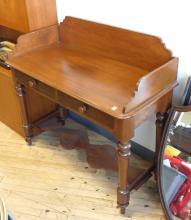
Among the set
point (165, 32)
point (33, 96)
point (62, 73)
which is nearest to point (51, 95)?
point (62, 73)

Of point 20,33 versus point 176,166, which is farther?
point 20,33

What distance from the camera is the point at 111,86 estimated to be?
1.64 meters

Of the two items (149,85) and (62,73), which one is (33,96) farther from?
(149,85)

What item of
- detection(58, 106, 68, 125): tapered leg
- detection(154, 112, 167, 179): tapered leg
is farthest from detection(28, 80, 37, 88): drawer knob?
detection(154, 112, 167, 179): tapered leg

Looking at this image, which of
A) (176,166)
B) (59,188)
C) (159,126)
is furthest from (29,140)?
(176,166)

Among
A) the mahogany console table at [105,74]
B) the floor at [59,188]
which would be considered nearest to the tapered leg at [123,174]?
the mahogany console table at [105,74]

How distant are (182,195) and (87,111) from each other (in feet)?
2.23

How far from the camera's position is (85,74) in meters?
1.77

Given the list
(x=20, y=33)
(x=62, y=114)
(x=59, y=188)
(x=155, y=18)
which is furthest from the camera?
(x=62, y=114)

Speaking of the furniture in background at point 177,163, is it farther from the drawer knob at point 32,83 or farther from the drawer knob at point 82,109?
the drawer knob at point 32,83

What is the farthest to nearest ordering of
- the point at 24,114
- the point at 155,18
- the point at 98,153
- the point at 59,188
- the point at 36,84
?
the point at 24,114, the point at 98,153, the point at 59,188, the point at 36,84, the point at 155,18

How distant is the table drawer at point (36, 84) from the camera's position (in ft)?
5.94

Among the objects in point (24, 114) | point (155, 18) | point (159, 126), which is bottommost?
point (24, 114)

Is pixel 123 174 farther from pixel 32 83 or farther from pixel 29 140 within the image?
pixel 29 140
